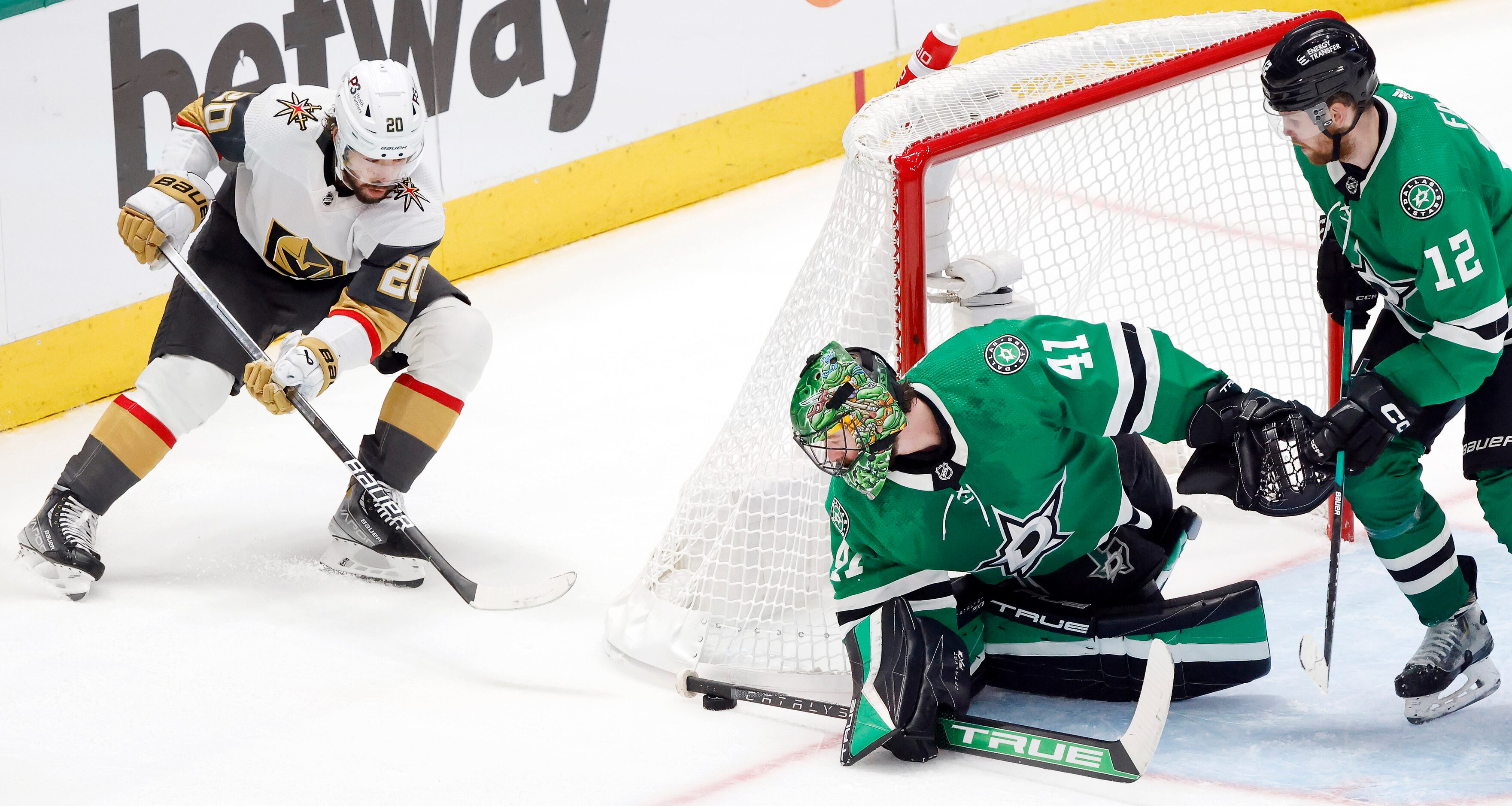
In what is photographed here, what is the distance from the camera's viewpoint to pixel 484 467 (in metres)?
4.12

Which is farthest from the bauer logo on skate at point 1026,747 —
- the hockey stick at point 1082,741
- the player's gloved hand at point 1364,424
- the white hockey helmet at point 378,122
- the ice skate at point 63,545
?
the ice skate at point 63,545

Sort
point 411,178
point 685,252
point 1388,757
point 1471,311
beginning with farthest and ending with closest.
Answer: point 685,252 < point 411,178 < point 1388,757 < point 1471,311

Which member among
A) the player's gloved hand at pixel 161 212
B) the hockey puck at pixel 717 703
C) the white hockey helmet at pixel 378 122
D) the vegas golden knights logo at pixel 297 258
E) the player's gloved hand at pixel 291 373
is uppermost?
the white hockey helmet at pixel 378 122

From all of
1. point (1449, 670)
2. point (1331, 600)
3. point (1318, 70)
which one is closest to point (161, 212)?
point (1318, 70)

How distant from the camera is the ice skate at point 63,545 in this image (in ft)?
11.1

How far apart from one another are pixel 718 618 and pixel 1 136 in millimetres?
2339

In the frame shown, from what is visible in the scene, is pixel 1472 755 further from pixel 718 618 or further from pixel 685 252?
pixel 685 252

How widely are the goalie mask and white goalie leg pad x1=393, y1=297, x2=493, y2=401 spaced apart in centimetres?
128

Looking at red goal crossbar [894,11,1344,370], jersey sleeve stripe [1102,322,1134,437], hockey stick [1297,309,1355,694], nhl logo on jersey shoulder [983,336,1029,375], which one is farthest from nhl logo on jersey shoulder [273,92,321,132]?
hockey stick [1297,309,1355,694]

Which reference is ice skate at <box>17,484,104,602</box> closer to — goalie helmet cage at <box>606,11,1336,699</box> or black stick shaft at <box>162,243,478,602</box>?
black stick shaft at <box>162,243,478,602</box>

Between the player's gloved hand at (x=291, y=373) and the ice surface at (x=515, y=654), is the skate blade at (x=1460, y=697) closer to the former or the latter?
the ice surface at (x=515, y=654)

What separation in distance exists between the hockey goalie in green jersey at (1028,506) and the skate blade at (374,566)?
3.89 ft

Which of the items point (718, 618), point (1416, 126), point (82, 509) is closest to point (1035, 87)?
point (1416, 126)

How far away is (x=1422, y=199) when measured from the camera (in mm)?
2424
